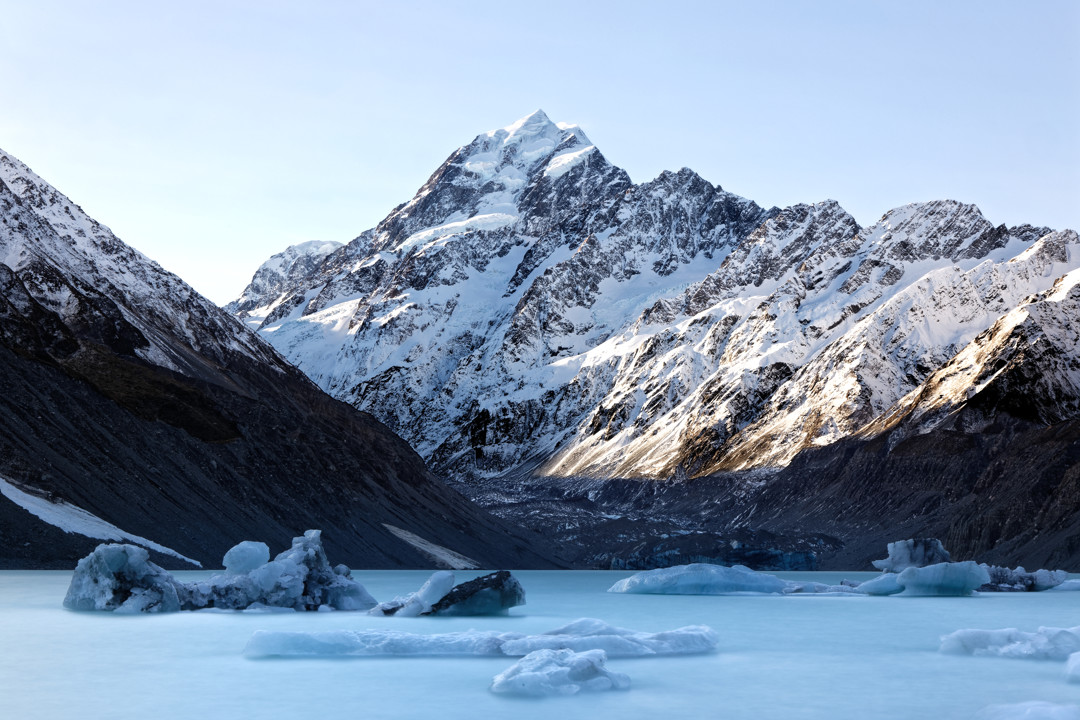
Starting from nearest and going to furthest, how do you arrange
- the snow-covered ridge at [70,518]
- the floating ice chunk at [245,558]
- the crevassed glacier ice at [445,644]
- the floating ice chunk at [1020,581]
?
the crevassed glacier ice at [445,644] < the floating ice chunk at [245,558] < the floating ice chunk at [1020,581] < the snow-covered ridge at [70,518]

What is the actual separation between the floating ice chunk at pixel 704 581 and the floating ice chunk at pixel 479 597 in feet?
63.2

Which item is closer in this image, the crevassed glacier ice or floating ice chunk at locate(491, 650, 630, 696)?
floating ice chunk at locate(491, 650, 630, 696)

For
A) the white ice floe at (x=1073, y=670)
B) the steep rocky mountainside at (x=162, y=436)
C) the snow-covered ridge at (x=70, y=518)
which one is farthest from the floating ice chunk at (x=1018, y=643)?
the snow-covered ridge at (x=70, y=518)

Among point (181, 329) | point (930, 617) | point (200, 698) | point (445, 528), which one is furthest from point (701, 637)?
point (181, 329)

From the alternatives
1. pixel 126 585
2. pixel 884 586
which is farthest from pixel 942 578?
pixel 126 585

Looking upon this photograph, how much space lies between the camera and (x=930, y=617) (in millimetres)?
51312

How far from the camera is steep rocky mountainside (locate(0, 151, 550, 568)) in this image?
8506cm

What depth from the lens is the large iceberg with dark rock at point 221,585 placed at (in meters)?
46.5

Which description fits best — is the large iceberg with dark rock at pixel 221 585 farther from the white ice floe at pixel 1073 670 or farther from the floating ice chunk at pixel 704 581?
the white ice floe at pixel 1073 670

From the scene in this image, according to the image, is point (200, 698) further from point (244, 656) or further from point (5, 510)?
point (5, 510)

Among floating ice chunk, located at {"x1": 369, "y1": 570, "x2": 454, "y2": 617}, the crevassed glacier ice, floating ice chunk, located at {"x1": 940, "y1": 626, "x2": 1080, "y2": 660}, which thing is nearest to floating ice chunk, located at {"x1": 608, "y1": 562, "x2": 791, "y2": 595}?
floating ice chunk, located at {"x1": 369, "y1": 570, "x2": 454, "y2": 617}

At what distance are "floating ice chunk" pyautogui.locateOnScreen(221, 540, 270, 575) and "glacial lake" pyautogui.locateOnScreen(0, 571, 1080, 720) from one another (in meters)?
5.29

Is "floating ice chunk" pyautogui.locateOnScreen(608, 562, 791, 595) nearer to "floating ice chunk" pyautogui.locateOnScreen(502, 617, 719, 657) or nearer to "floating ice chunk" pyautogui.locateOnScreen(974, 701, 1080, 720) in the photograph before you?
"floating ice chunk" pyautogui.locateOnScreen(502, 617, 719, 657)

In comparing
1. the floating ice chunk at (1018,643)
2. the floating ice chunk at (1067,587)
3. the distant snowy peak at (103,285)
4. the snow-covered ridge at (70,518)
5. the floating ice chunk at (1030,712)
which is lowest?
the floating ice chunk at (1067,587)
